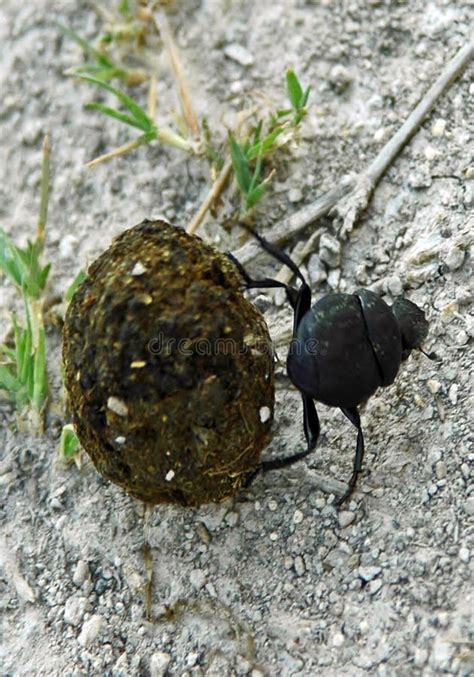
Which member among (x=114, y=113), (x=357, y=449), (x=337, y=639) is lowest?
(x=337, y=639)

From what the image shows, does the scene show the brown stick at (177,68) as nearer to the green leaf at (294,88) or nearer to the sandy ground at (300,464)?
the sandy ground at (300,464)

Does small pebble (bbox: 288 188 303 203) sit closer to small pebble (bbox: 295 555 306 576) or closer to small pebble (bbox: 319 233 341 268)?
small pebble (bbox: 319 233 341 268)

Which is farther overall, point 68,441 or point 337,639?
point 68,441

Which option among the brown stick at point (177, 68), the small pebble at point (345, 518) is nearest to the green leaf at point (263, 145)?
the brown stick at point (177, 68)

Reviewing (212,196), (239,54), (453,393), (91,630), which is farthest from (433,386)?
(239,54)

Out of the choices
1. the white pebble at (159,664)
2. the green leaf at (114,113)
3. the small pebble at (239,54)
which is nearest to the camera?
the white pebble at (159,664)

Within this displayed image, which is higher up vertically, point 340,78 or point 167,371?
point 340,78

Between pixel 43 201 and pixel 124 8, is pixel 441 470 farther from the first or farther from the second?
pixel 124 8
